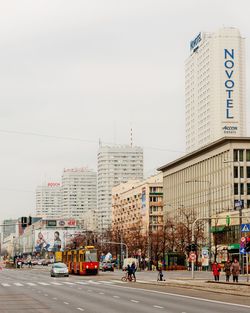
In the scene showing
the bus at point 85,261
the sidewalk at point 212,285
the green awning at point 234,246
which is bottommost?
the sidewalk at point 212,285

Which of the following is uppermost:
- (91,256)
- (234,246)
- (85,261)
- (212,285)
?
(234,246)

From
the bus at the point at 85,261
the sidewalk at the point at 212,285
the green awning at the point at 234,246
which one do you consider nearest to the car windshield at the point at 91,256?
the bus at the point at 85,261

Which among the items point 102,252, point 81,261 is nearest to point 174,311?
point 81,261

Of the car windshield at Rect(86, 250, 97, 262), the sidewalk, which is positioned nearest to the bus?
the car windshield at Rect(86, 250, 97, 262)

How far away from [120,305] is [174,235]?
9010 cm

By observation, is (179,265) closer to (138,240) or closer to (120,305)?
(138,240)

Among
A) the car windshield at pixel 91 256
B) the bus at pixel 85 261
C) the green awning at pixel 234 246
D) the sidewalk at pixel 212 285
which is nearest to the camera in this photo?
the sidewalk at pixel 212 285

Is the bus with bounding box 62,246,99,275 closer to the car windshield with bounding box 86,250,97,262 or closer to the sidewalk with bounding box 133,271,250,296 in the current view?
the car windshield with bounding box 86,250,97,262

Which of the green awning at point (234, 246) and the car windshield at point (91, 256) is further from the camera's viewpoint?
the green awning at point (234, 246)

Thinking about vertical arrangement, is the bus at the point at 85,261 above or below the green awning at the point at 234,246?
below

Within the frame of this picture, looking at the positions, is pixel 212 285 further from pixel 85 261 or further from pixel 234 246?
pixel 234 246

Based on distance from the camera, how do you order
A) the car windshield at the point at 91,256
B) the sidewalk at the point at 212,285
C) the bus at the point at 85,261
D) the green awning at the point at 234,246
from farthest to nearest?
the green awning at the point at 234,246, the bus at the point at 85,261, the car windshield at the point at 91,256, the sidewalk at the point at 212,285

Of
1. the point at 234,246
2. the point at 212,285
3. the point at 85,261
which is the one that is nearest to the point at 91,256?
the point at 85,261

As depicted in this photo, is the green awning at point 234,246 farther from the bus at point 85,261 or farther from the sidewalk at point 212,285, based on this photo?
the sidewalk at point 212,285
